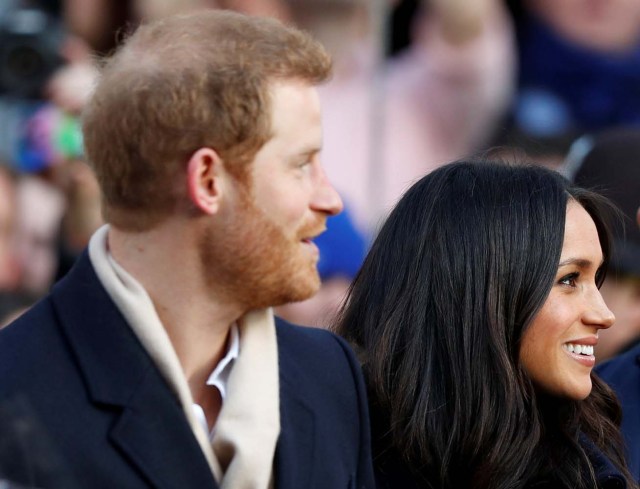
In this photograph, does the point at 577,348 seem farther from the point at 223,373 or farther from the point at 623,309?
the point at 623,309

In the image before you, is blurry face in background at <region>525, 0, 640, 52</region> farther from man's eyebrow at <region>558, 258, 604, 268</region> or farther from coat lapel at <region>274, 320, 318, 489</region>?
coat lapel at <region>274, 320, 318, 489</region>

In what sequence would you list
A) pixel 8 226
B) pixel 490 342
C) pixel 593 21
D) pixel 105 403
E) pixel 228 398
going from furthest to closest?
1. pixel 593 21
2. pixel 8 226
3. pixel 490 342
4. pixel 228 398
5. pixel 105 403

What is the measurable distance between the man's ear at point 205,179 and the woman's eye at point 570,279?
1036 mm

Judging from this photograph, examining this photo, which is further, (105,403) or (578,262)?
(578,262)

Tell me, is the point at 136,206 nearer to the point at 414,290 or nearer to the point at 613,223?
the point at 414,290

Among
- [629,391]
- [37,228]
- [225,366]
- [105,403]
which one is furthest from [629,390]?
[37,228]

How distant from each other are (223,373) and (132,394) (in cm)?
25

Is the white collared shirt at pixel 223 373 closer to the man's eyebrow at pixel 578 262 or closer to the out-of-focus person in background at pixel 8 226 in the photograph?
the man's eyebrow at pixel 578 262

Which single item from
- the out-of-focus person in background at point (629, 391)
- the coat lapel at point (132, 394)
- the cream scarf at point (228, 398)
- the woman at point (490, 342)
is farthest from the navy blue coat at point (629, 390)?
the coat lapel at point (132, 394)

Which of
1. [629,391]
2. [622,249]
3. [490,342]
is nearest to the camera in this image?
[490,342]

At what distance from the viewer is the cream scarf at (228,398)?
8.65 feet

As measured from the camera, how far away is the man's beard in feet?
8.75

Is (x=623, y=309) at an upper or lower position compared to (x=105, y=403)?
lower

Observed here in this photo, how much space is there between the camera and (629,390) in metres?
3.75
